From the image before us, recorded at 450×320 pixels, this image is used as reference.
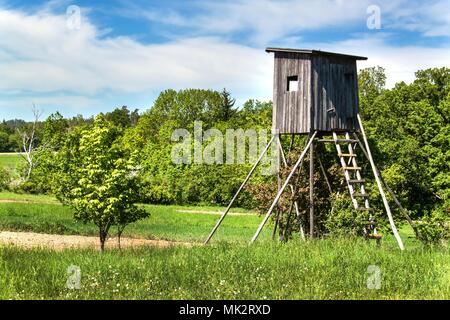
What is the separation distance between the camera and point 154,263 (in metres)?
11.1

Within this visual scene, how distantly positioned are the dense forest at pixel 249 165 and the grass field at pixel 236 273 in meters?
4.59

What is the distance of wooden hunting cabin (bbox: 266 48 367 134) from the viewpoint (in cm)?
1803

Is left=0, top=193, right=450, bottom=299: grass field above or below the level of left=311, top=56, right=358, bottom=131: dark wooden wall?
below

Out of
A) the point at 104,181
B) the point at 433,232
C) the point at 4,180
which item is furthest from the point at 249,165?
the point at 4,180

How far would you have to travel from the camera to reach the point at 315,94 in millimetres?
18000

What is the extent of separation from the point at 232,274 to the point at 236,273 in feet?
0.33

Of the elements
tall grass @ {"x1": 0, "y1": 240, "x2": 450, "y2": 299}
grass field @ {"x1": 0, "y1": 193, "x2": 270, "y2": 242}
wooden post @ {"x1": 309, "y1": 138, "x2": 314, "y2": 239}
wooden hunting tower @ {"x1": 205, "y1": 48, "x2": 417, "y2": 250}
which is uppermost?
wooden hunting tower @ {"x1": 205, "y1": 48, "x2": 417, "y2": 250}

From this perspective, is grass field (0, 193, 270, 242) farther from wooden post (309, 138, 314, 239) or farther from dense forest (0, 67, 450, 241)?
wooden post (309, 138, 314, 239)

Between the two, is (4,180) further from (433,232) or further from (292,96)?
(433,232)

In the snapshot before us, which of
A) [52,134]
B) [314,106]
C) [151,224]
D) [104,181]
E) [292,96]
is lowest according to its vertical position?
[151,224]

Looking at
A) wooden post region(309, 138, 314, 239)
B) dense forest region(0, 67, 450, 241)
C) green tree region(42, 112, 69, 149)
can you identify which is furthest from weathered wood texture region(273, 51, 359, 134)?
green tree region(42, 112, 69, 149)

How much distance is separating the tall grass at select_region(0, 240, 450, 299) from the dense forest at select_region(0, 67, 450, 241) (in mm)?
4805

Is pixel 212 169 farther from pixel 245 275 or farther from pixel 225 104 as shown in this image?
pixel 245 275
